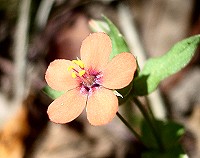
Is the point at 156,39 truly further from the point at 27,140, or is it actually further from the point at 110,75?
the point at 110,75

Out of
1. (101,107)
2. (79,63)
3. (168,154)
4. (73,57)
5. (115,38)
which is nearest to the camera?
(101,107)

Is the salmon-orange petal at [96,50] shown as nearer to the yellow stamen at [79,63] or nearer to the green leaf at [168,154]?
the yellow stamen at [79,63]

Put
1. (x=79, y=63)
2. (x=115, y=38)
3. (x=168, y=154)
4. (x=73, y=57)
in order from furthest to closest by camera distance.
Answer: (x=73, y=57) < (x=168, y=154) < (x=115, y=38) < (x=79, y=63)

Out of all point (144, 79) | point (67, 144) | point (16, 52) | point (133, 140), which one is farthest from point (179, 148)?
point (16, 52)

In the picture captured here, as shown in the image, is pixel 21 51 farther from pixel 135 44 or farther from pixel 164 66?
pixel 164 66

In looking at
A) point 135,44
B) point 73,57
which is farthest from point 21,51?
point 135,44

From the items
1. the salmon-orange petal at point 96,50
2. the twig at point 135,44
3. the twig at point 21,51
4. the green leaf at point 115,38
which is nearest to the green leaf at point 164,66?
the green leaf at point 115,38

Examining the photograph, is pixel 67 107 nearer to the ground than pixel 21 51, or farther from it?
farther from it

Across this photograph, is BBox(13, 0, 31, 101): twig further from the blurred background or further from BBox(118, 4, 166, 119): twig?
BBox(118, 4, 166, 119): twig
